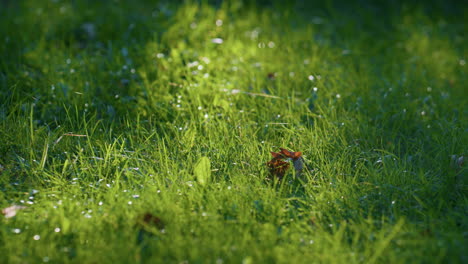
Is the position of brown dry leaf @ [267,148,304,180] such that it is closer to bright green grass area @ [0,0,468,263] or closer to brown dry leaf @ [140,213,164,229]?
bright green grass area @ [0,0,468,263]

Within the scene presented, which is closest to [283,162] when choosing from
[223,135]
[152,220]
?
[223,135]

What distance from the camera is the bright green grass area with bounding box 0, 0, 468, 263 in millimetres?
1938

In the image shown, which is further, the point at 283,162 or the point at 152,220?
the point at 283,162

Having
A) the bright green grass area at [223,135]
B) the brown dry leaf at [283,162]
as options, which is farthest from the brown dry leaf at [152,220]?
the brown dry leaf at [283,162]

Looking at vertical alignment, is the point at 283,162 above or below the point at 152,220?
above

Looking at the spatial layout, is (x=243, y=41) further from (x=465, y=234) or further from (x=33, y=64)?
(x=465, y=234)

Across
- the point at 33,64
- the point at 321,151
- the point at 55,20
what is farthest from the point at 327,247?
the point at 55,20

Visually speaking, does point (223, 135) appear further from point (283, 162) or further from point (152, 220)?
point (152, 220)

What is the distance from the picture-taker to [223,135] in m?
2.77

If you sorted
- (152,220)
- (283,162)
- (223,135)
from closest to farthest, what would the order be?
(152,220) < (283,162) < (223,135)

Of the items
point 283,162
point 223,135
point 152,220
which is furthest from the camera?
point 223,135

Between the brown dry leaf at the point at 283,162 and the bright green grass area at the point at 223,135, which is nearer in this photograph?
the bright green grass area at the point at 223,135

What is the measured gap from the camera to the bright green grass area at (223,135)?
1.94 m

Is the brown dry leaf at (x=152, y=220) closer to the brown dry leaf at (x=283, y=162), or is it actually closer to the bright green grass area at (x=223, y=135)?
the bright green grass area at (x=223, y=135)
